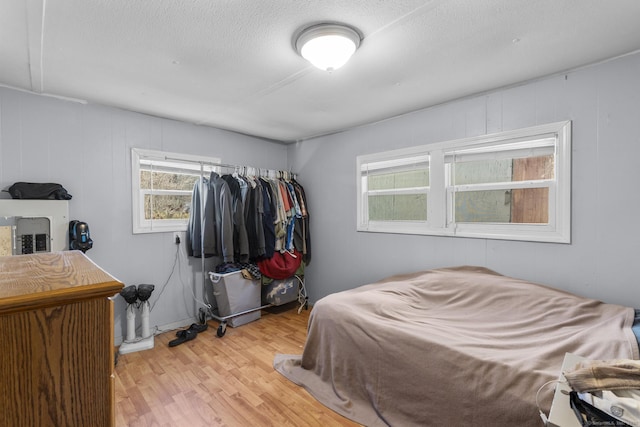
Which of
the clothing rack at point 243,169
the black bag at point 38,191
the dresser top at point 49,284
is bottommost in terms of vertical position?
the dresser top at point 49,284

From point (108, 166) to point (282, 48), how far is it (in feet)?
6.86

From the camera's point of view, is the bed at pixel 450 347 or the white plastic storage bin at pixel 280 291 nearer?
the bed at pixel 450 347

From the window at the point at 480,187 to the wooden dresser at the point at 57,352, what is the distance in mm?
2774

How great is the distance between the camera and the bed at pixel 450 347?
59.9 inches

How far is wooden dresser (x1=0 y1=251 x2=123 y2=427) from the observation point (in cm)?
51

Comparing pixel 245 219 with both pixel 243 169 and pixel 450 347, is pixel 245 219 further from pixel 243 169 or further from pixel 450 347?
pixel 450 347

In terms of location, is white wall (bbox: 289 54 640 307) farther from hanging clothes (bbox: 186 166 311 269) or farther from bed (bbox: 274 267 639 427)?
hanging clothes (bbox: 186 166 311 269)

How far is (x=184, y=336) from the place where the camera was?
9.86 ft

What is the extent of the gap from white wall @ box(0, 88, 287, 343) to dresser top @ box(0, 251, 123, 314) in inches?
92.1

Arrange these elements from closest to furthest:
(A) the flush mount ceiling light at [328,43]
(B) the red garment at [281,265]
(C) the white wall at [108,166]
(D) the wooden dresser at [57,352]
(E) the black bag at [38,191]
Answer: (D) the wooden dresser at [57,352] → (A) the flush mount ceiling light at [328,43] → (E) the black bag at [38,191] → (C) the white wall at [108,166] → (B) the red garment at [281,265]

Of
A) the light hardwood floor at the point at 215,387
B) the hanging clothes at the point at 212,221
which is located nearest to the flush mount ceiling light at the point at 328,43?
the hanging clothes at the point at 212,221

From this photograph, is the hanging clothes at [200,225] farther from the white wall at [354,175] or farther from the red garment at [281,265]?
the red garment at [281,265]

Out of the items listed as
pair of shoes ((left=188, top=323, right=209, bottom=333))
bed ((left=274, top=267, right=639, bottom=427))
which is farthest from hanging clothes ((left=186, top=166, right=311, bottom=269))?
bed ((left=274, top=267, right=639, bottom=427))

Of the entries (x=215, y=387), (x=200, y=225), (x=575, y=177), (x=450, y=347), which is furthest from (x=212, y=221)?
(x=575, y=177)
